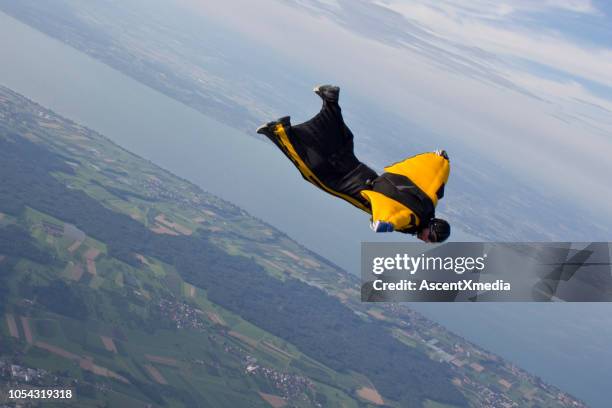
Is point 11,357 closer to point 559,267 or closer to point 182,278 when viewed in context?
point 182,278

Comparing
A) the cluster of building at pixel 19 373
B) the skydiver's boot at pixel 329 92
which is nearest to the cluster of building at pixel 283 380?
the cluster of building at pixel 19 373

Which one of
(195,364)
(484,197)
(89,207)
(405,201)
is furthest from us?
(484,197)

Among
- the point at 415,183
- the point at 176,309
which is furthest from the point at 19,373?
the point at 415,183

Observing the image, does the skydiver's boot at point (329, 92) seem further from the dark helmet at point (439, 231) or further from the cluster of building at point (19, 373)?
the cluster of building at point (19, 373)

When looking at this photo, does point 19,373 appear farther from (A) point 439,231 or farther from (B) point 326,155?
(A) point 439,231

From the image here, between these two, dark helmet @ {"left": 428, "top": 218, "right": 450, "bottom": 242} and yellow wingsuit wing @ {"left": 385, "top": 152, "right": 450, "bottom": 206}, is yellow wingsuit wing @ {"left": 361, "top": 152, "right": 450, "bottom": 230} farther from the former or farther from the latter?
dark helmet @ {"left": 428, "top": 218, "right": 450, "bottom": 242}

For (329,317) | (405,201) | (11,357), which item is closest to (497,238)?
(329,317)

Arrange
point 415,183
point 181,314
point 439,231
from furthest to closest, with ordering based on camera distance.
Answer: point 181,314, point 415,183, point 439,231
